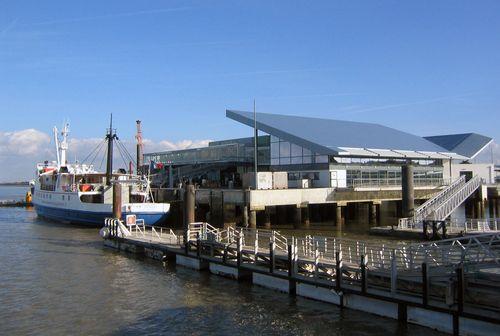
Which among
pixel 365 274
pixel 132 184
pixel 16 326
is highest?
pixel 132 184

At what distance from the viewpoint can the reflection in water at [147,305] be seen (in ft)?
55.9

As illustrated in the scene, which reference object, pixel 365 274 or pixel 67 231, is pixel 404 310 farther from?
pixel 67 231

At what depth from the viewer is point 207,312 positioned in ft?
62.1

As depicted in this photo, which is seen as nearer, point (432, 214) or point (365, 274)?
point (365, 274)

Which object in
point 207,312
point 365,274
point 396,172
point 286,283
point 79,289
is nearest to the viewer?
point 365,274

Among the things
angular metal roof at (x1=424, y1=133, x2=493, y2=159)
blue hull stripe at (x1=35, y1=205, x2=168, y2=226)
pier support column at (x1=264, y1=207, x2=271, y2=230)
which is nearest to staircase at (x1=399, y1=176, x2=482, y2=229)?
pier support column at (x1=264, y1=207, x2=271, y2=230)

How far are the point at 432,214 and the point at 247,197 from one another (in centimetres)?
1577

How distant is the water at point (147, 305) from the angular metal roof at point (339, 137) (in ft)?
98.5

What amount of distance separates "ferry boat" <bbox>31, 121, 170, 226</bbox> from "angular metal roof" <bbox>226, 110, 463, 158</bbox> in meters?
15.4

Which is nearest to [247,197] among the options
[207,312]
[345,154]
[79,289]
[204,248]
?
[345,154]

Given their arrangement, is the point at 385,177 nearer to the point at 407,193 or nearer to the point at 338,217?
the point at 338,217

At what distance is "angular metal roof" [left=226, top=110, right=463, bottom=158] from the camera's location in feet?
183

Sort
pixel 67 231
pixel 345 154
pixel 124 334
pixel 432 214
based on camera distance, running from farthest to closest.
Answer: pixel 345 154
pixel 67 231
pixel 432 214
pixel 124 334

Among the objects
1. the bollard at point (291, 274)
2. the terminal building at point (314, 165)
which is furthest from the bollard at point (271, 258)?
the terminal building at point (314, 165)
